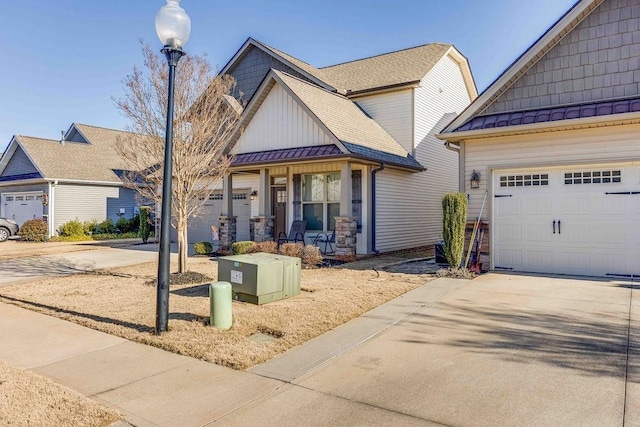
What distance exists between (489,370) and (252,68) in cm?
1877

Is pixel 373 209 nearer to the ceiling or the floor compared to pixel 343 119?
nearer to the floor

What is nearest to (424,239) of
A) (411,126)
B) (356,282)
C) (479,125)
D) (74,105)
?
(411,126)

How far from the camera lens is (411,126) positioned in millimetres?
15883

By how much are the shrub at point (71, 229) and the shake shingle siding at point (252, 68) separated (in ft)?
36.1

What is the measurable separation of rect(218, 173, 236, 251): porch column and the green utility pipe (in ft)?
31.4

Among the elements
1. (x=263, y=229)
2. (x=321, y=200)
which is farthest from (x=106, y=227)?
(x=321, y=200)

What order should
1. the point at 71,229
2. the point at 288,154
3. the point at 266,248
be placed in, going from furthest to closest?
the point at 71,229 → the point at 288,154 → the point at 266,248

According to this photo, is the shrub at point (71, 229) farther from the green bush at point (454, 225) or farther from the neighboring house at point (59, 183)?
the green bush at point (454, 225)

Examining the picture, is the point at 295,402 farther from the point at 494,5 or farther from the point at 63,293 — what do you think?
the point at 494,5

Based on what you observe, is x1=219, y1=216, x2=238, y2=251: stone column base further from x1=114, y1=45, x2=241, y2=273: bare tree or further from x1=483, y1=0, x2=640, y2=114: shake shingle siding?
x1=483, y1=0, x2=640, y2=114: shake shingle siding

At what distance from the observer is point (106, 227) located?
2316 cm

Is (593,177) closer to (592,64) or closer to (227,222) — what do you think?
(592,64)

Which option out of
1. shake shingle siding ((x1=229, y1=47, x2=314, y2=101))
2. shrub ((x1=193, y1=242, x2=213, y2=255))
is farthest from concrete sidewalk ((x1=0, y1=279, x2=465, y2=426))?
shake shingle siding ((x1=229, y1=47, x2=314, y2=101))

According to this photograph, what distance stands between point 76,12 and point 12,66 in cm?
668
